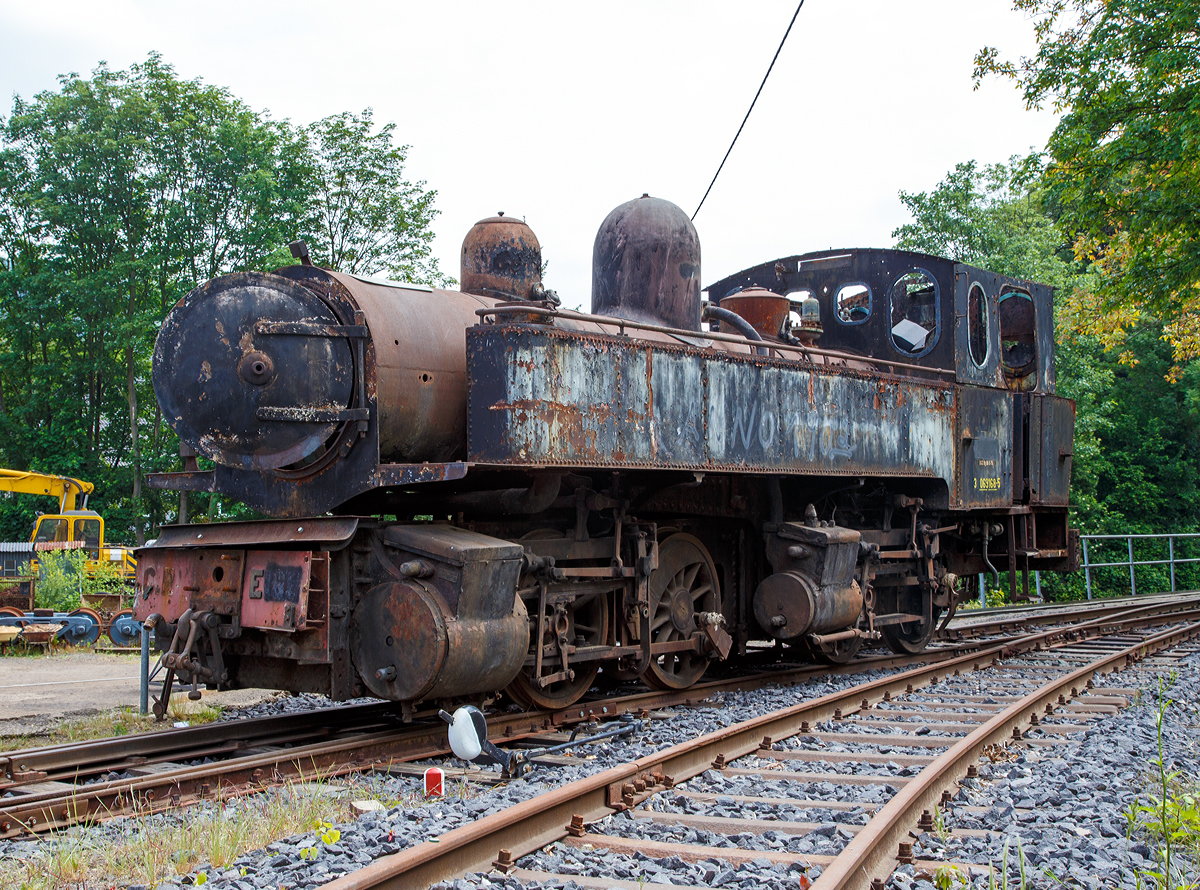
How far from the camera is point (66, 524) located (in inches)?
701

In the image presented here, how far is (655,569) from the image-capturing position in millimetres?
7074

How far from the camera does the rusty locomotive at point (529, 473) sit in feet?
18.0

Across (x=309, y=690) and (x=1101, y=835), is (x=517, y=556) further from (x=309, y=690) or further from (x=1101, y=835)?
(x=1101, y=835)

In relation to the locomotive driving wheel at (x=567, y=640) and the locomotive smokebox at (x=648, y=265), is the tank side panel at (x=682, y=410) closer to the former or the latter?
the locomotive smokebox at (x=648, y=265)

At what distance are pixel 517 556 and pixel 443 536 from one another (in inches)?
16.5

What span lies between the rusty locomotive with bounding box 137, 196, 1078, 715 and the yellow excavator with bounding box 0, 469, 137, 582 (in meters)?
11.6

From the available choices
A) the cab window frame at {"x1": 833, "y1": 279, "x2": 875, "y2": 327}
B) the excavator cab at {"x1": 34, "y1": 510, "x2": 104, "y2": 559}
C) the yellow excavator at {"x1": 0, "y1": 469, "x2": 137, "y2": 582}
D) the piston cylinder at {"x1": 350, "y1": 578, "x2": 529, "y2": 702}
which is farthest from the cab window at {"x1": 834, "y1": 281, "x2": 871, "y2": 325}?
the excavator cab at {"x1": 34, "y1": 510, "x2": 104, "y2": 559}

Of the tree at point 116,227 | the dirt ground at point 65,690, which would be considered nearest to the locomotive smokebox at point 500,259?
the dirt ground at point 65,690

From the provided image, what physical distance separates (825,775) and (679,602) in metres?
2.65

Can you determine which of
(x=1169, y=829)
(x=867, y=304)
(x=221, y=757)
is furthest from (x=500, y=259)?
(x=1169, y=829)

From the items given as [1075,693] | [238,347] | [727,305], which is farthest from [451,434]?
[1075,693]

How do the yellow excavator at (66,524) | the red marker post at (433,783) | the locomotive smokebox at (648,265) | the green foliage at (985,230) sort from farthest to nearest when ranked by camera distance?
1. the green foliage at (985,230)
2. the yellow excavator at (66,524)
3. the locomotive smokebox at (648,265)
4. the red marker post at (433,783)

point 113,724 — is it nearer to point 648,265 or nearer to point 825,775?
point 825,775

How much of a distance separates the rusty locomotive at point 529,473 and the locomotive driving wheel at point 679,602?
0.02m
